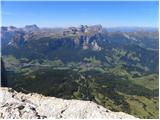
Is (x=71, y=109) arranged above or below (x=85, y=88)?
above

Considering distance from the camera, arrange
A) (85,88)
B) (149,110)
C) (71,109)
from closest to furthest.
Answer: (71,109), (149,110), (85,88)

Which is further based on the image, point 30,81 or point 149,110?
point 30,81

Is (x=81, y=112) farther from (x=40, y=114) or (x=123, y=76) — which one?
(x=123, y=76)

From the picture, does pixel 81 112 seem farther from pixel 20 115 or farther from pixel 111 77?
pixel 111 77

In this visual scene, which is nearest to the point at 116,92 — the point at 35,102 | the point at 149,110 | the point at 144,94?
the point at 144,94

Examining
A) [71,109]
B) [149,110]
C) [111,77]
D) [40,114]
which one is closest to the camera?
[40,114]

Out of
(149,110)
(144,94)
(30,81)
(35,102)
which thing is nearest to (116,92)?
(144,94)
